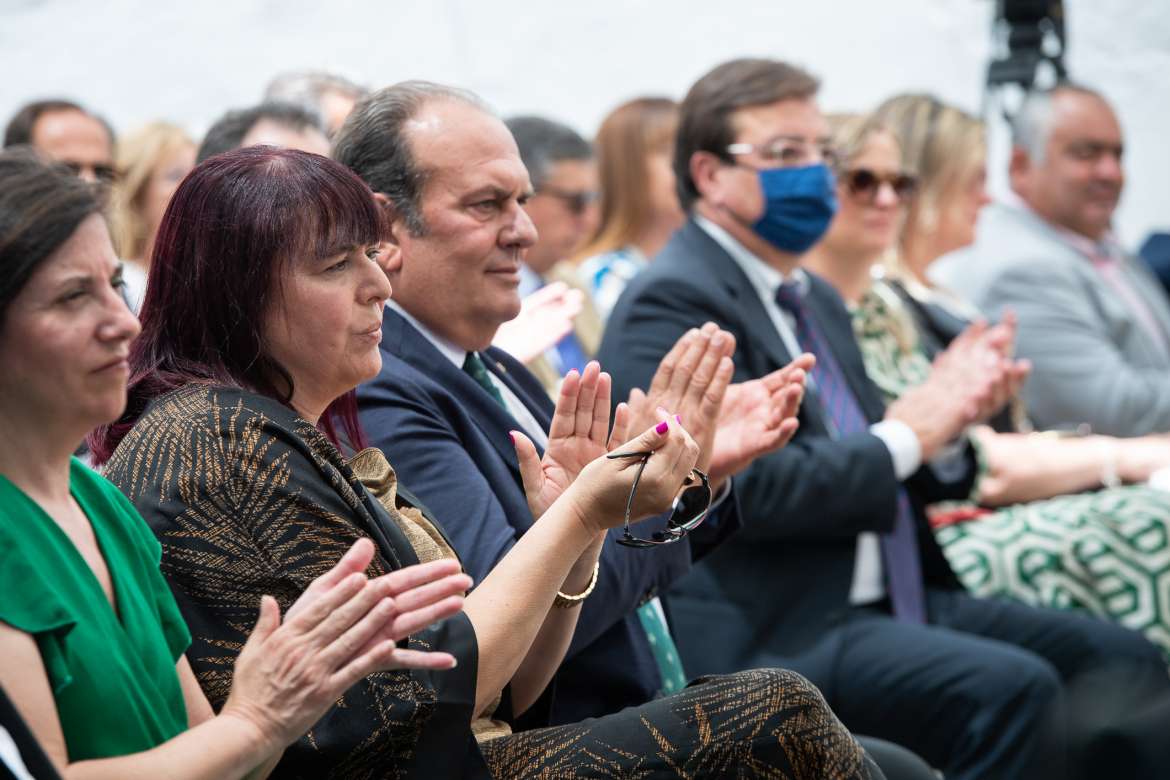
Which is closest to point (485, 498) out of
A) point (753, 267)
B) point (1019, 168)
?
point (753, 267)

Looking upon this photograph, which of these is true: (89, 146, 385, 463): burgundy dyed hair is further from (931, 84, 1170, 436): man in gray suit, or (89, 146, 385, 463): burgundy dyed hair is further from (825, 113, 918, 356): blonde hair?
(931, 84, 1170, 436): man in gray suit

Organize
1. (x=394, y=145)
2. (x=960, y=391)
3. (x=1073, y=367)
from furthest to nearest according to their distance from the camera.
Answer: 1. (x=1073, y=367)
2. (x=960, y=391)
3. (x=394, y=145)

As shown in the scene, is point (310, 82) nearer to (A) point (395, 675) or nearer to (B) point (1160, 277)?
(A) point (395, 675)

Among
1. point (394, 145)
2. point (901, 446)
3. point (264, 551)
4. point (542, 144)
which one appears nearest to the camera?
point (264, 551)

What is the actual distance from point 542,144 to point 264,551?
3153 mm

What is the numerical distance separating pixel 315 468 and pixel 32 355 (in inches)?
15.7

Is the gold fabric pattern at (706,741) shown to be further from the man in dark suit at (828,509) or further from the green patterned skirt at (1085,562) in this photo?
the green patterned skirt at (1085,562)

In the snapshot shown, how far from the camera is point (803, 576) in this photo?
311cm

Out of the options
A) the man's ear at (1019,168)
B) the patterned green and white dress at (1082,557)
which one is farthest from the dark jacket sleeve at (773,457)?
the man's ear at (1019,168)

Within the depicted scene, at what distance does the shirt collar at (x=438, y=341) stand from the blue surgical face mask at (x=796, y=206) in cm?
121

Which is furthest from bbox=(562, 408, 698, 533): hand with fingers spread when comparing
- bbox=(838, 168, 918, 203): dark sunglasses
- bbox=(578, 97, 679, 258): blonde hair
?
bbox=(578, 97, 679, 258): blonde hair

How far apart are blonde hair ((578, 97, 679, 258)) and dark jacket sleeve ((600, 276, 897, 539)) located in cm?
189

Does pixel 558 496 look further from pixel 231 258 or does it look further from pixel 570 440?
pixel 231 258

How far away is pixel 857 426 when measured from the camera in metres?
3.39
